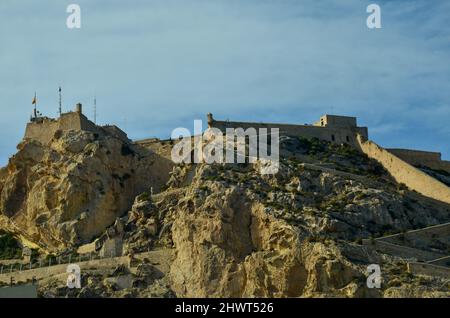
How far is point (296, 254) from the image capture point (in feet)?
210

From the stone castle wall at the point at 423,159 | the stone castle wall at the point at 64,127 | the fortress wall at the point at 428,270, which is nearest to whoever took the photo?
the fortress wall at the point at 428,270

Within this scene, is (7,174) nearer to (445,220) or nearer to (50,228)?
(50,228)

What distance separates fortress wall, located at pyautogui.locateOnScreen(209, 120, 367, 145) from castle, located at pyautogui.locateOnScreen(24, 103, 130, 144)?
6.80 meters

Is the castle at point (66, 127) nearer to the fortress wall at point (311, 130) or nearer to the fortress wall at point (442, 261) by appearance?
the fortress wall at point (311, 130)

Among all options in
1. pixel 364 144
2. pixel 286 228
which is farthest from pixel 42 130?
pixel 286 228

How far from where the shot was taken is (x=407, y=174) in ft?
261

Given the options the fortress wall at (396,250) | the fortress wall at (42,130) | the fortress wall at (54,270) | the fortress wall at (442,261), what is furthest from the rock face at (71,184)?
the fortress wall at (442,261)

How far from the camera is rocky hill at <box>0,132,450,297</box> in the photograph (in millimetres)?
63656

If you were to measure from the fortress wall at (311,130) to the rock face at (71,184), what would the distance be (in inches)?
220

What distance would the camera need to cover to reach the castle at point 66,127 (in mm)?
81062

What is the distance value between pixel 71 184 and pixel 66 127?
601 centimetres

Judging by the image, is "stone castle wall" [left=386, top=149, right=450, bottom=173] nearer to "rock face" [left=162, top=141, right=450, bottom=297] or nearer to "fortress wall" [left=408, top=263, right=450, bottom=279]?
"rock face" [left=162, top=141, right=450, bottom=297]

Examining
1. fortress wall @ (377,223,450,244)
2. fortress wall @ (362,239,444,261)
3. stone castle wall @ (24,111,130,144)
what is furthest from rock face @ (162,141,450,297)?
stone castle wall @ (24,111,130,144)
